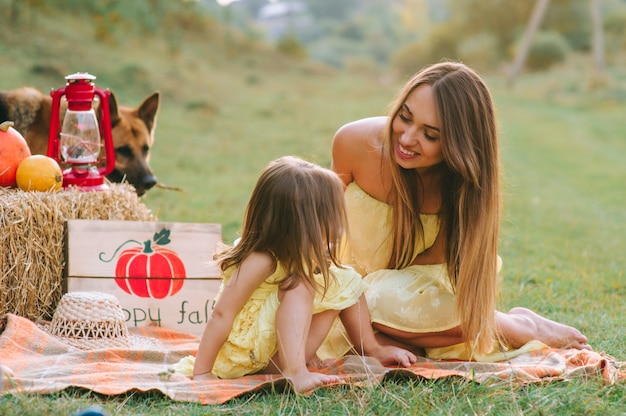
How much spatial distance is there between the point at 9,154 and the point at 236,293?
171cm

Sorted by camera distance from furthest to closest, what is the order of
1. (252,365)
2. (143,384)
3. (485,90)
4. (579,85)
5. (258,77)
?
1. (579,85)
2. (258,77)
3. (485,90)
4. (252,365)
5. (143,384)

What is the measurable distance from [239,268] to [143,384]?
0.56m

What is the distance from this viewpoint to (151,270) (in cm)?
393

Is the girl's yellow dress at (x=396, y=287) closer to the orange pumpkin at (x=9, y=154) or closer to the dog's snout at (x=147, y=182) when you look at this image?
the orange pumpkin at (x=9, y=154)

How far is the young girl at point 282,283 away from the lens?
2.87 metres

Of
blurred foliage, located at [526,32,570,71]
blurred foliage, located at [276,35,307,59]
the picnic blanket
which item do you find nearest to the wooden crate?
the picnic blanket

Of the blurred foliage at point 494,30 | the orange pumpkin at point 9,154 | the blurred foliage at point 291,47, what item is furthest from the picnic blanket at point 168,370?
the blurred foliage at point 494,30

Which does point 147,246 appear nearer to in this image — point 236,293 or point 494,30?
point 236,293

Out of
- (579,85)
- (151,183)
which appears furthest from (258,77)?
(151,183)

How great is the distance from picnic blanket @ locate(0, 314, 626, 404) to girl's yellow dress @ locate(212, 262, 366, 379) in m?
0.08

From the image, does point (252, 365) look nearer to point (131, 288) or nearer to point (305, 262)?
point (305, 262)

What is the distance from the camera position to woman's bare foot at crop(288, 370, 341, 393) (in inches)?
108

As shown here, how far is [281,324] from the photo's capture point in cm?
285

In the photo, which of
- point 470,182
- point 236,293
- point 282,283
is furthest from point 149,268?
point 470,182
